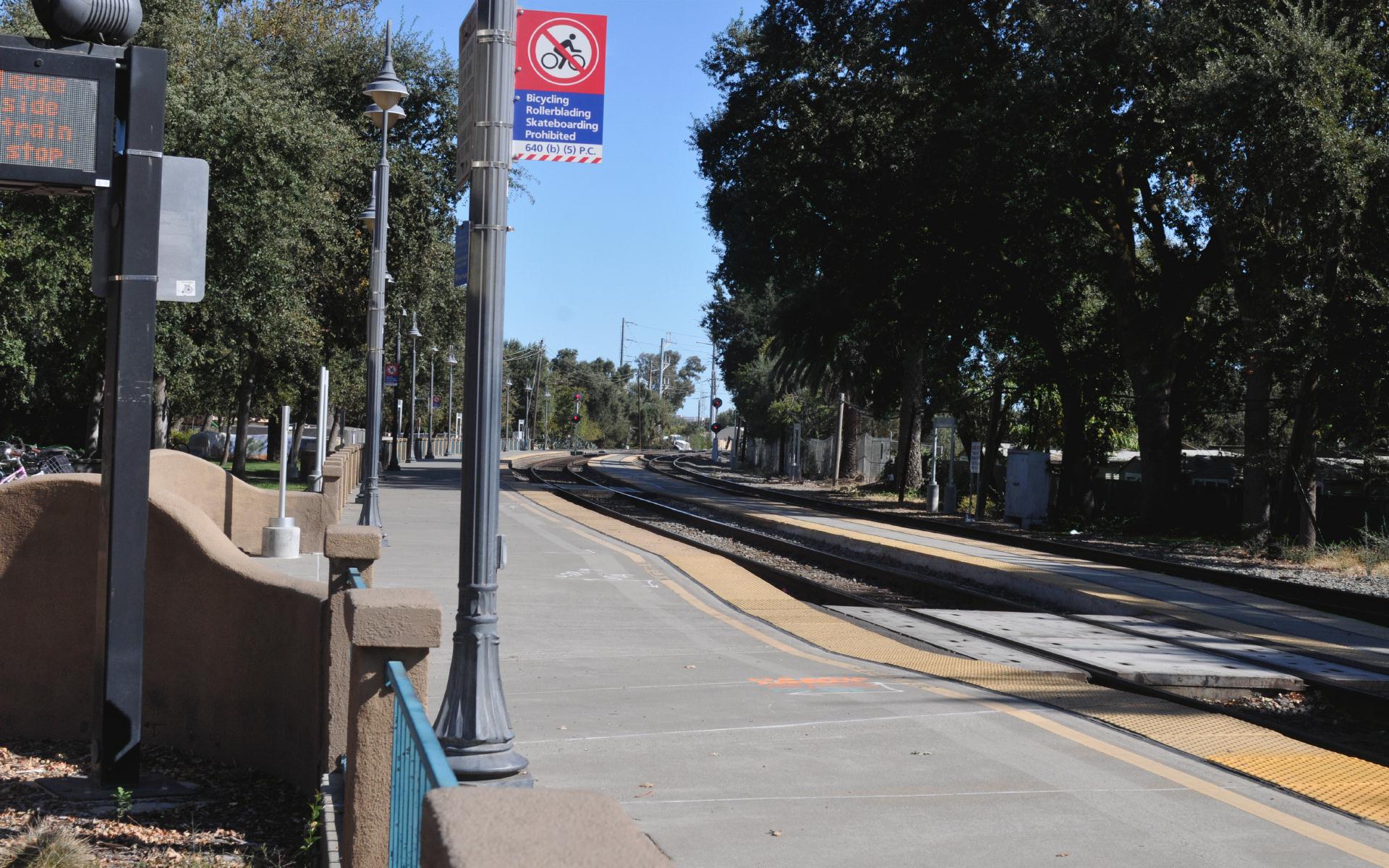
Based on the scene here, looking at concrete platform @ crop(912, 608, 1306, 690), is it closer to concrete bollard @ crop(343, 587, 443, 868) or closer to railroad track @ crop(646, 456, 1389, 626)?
railroad track @ crop(646, 456, 1389, 626)

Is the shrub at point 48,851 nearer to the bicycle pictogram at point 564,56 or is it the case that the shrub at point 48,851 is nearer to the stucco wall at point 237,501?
the bicycle pictogram at point 564,56

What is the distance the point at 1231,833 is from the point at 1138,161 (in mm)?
23176

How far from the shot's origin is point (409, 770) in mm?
3570

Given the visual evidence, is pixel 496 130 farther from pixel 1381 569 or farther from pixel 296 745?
pixel 1381 569

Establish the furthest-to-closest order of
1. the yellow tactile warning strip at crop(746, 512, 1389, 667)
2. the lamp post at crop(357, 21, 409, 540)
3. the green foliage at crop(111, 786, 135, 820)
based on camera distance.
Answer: the lamp post at crop(357, 21, 409, 540), the yellow tactile warning strip at crop(746, 512, 1389, 667), the green foliage at crop(111, 786, 135, 820)

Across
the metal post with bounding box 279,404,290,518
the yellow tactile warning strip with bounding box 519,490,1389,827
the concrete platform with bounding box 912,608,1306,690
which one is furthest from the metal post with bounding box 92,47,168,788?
the metal post with bounding box 279,404,290,518

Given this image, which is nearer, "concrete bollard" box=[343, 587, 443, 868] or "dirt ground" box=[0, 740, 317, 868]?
"concrete bollard" box=[343, 587, 443, 868]

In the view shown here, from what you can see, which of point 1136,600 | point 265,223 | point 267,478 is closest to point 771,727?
point 1136,600

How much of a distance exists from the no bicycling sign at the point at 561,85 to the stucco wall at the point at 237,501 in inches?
261

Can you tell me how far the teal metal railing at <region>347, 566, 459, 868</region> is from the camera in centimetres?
292

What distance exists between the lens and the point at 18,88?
598cm

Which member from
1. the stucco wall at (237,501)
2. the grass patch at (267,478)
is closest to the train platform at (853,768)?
the stucco wall at (237,501)

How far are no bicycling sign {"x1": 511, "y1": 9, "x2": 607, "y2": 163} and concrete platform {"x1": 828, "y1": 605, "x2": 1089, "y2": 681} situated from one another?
18.5 feet

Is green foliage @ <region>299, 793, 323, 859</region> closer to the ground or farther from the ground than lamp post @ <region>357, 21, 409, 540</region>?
closer to the ground
